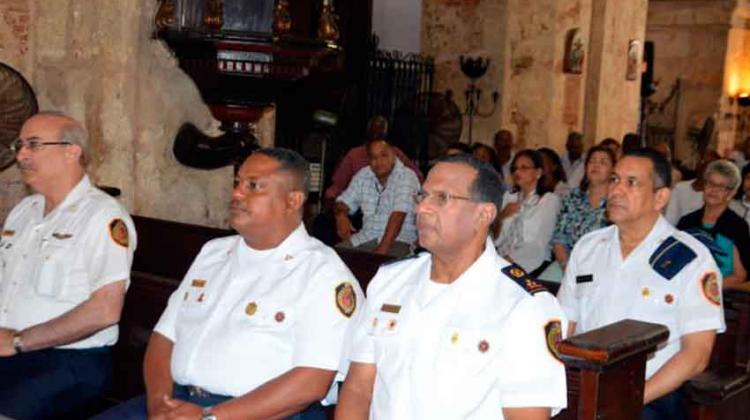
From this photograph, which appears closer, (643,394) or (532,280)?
(532,280)

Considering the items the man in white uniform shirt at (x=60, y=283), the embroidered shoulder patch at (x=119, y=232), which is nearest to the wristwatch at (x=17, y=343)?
the man in white uniform shirt at (x=60, y=283)

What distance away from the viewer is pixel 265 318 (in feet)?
10.8

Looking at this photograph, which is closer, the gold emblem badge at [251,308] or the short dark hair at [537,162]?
the gold emblem badge at [251,308]

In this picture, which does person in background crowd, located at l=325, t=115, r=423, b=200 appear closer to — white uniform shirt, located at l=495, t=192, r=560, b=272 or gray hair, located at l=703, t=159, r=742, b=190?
white uniform shirt, located at l=495, t=192, r=560, b=272

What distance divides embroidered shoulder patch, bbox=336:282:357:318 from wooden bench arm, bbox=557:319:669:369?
2.30ft

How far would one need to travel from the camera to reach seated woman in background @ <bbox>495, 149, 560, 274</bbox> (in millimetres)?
6363

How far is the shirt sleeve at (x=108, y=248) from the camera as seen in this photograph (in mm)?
3781

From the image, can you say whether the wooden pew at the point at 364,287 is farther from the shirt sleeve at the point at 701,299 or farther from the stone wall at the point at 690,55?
the stone wall at the point at 690,55

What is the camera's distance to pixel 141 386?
164 inches

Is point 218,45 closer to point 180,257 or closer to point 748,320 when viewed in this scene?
point 180,257

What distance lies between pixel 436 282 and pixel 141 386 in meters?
1.69

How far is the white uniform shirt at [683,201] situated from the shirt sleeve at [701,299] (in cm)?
439

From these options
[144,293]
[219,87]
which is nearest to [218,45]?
[219,87]

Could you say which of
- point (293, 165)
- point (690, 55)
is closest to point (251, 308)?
point (293, 165)
